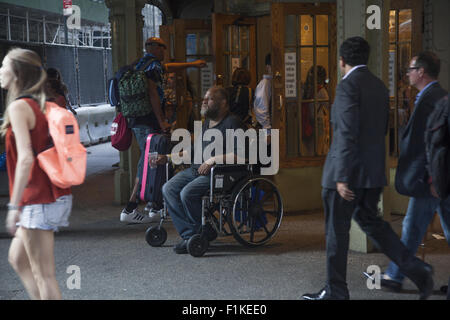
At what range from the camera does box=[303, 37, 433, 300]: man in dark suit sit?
13.0 feet

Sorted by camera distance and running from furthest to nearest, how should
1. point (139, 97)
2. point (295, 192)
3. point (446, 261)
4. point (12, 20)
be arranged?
point (12, 20), point (295, 192), point (139, 97), point (446, 261)

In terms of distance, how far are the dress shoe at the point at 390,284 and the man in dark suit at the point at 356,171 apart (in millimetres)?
379

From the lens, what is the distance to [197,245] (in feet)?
18.2

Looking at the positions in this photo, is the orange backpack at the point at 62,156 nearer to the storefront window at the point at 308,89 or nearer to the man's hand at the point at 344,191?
the man's hand at the point at 344,191

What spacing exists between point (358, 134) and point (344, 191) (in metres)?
0.36

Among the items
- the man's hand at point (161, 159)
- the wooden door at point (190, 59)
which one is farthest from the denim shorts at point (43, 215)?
the wooden door at point (190, 59)

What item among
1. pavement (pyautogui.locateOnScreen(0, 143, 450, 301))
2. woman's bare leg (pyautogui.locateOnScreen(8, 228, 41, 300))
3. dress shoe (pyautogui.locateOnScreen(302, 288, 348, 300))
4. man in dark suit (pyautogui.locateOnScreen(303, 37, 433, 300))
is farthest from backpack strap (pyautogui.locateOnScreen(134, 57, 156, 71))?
woman's bare leg (pyautogui.locateOnScreen(8, 228, 41, 300))

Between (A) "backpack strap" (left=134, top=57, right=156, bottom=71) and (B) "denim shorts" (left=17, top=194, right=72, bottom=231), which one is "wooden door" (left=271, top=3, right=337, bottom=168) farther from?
(B) "denim shorts" (left=17, top=194, right=72, bottom=231)

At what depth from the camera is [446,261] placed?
17.4 feet

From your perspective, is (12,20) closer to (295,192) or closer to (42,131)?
(295,192)

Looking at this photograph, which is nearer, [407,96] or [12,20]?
[407,96]

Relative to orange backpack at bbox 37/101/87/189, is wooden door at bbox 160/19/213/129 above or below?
above

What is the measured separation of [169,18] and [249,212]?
8.83m
